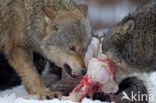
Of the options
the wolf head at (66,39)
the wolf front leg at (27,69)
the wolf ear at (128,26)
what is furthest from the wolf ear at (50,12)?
the wolf ear at (128,26)

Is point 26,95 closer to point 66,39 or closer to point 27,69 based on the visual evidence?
point 27,69

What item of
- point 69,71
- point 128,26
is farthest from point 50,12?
point 128,26

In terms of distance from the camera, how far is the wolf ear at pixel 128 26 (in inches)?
78.1

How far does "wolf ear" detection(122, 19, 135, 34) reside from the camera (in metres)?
1.98

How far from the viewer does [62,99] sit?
203cm

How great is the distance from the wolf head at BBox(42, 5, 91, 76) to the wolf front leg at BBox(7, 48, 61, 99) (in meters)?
0.11

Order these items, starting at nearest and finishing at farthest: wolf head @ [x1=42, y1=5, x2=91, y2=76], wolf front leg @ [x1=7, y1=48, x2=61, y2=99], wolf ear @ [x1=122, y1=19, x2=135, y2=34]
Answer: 1. wolf ear @ [x1=122, y1=19, x2=135, y2=34]
2. wolf head @ [x1=42, y1=5, x2=91, y2=76]
3. wolf front leg @ [x1=7, y1=48, x2=61, y2=99]

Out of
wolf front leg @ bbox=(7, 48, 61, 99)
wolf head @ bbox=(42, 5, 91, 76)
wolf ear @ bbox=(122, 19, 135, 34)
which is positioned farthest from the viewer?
wolf front leg @ bbox=(7, 48, 61, 99)

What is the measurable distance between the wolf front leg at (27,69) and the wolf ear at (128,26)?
0.50 metres

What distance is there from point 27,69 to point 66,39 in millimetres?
280

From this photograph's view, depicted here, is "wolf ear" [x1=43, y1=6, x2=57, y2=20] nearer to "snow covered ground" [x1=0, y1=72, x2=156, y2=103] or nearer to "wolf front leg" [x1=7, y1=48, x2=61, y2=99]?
"wolf front leg" [x1=7, y1=48, x2=61, y2=99]

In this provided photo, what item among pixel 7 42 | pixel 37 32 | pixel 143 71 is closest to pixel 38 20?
pixel 37 32

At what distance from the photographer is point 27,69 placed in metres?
2.27

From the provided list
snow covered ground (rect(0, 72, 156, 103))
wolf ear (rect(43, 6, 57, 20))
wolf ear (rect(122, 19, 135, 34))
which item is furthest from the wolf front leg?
wolf ear (rect(122, 19, 135, 34))
